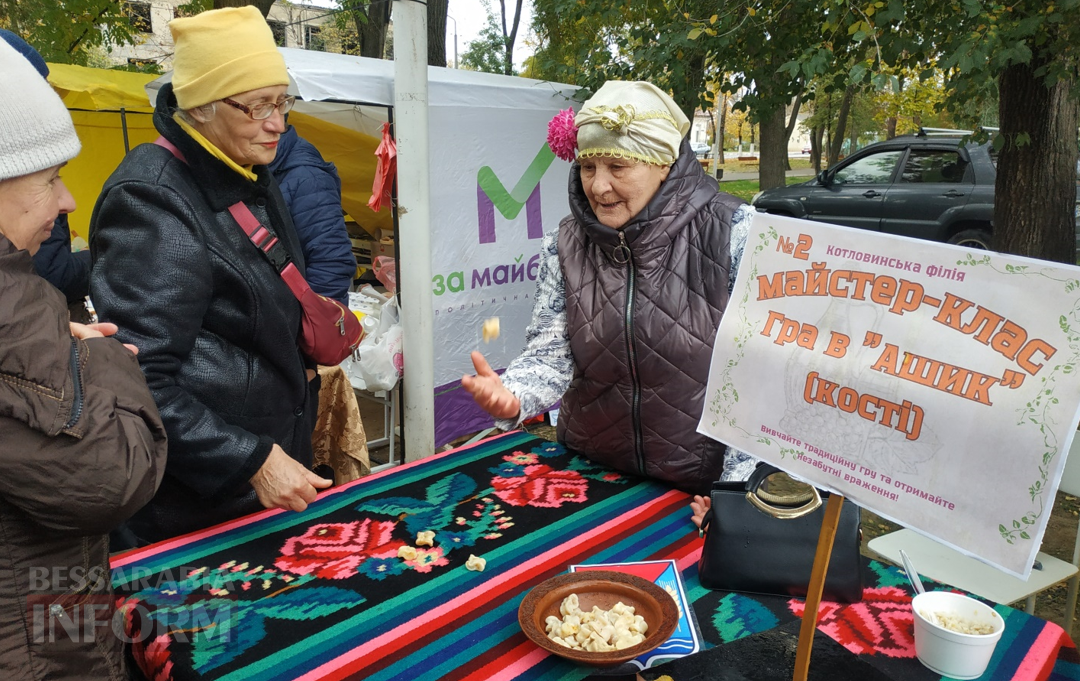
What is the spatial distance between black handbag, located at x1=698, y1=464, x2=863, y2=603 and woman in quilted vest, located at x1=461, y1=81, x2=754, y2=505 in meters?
0.31

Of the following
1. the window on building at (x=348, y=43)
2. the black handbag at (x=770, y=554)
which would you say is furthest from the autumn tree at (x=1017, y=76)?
the window on building at (x=348, y=43)

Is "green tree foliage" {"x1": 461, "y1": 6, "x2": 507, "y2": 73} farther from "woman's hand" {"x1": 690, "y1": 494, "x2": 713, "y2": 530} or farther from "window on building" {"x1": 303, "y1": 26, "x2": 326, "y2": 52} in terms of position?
"woman's hand" {"x1": 690, "y1": 494, "x2": 713, "y2": 530}

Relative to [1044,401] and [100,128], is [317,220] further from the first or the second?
[100,128]

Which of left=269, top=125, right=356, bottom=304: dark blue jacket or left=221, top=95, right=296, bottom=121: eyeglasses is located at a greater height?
left=221, top=95, right=296, bottom=121: eyeglasses

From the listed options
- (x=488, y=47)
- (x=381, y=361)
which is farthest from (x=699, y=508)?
(x=488, y=47)

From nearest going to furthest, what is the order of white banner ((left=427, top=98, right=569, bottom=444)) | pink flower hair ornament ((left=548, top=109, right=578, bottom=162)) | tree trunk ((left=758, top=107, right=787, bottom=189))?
pink flower hair ornament ((left=548, top=109, right=578, bottom=162)), white banner ((left=427, top=98, right=569, bottom=444)), tree trunk ((left=758, top=107, right=787, bottom=189))

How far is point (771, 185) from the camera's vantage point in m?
11.9

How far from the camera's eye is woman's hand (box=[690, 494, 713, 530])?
1688mm

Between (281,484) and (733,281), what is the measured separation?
3.83 feet

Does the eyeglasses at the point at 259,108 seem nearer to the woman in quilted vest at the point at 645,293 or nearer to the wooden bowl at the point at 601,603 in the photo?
the woman in quilted vest at the point at 645,293

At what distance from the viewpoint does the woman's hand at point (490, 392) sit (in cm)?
165

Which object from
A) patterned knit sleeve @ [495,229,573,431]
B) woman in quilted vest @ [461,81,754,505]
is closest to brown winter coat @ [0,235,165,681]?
woman in quilted vest @ [461,81,754,505]

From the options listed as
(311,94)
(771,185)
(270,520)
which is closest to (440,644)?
(270,520)

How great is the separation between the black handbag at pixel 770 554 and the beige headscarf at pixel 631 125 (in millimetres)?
840
